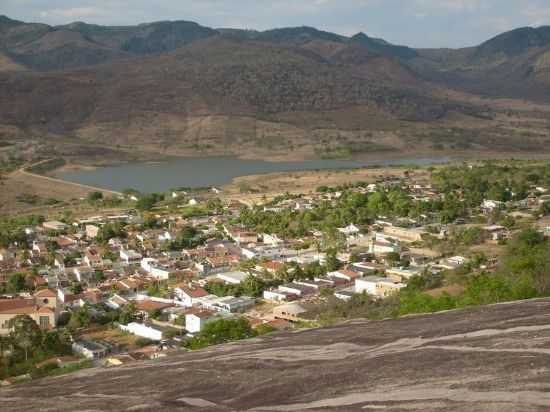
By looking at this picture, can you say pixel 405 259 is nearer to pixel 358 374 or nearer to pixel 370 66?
pixel 358 374

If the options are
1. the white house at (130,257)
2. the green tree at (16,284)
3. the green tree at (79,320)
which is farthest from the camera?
the white house at (130,257)

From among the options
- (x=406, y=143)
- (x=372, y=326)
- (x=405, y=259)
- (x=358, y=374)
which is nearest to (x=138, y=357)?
(x=372, y=326)

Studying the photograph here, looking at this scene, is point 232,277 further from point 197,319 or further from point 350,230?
point 350,230

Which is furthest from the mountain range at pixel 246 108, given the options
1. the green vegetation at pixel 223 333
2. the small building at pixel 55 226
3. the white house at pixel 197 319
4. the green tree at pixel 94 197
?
the green vegetation at pixel 223 333

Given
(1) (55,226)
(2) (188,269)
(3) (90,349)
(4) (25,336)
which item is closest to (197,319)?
(3) (90,349)

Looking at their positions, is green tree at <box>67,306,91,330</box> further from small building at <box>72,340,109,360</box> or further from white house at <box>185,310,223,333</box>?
white house at <box>185,310,223,333</box>

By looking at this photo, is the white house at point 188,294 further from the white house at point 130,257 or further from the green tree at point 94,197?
the green tree at point 94,197
